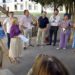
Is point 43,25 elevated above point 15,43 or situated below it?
above

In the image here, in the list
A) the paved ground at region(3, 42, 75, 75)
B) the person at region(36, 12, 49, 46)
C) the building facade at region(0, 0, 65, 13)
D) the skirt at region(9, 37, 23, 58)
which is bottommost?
the paved ground at region(3, 42, 75, 75)

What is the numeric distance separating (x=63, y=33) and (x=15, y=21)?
10.2ft

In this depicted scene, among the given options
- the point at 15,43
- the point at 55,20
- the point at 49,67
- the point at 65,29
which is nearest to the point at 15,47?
the point at 15,43

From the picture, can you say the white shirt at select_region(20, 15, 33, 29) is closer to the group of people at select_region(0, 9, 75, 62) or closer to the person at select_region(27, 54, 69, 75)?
the group of people at select_region(0, 9, 75, 62)

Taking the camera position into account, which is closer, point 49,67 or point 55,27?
point 49,67

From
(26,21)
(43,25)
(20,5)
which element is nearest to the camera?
(26,21)

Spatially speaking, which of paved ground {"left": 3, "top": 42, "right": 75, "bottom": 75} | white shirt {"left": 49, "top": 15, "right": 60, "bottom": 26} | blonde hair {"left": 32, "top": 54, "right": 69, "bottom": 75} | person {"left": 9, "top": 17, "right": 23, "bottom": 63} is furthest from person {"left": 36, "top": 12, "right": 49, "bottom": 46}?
blonde hair {"left": 32, "top": 54, "right": 69, "bottom": 75}

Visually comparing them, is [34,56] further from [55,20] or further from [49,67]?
[49,67]

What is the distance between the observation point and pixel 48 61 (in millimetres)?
2678

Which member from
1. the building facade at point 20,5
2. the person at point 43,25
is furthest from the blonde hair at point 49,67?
the building facade at point 20,5

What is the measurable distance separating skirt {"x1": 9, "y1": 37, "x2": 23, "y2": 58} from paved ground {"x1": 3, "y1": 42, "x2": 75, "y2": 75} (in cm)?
31

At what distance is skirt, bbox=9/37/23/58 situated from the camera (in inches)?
416

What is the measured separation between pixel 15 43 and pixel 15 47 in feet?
0.54

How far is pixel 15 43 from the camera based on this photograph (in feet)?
34.8
